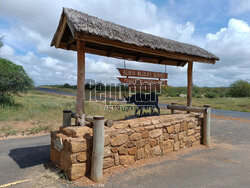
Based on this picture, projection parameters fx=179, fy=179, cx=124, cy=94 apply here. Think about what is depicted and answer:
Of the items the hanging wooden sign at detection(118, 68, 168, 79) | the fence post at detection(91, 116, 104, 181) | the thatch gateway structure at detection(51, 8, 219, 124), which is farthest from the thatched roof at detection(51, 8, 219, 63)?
the fence post at detection(91, 116, 104, 181)

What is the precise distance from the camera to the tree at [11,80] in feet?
45.6

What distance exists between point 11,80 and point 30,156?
35.9 ft

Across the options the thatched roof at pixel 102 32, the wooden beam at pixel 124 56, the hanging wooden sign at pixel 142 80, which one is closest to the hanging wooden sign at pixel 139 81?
the hanging wooden sign at pixel 142 80

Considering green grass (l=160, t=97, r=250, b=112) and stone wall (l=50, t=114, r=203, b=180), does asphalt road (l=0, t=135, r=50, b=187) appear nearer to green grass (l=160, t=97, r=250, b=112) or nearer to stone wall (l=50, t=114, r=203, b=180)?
stone wall (l=50, t=114, r=203, b=180)

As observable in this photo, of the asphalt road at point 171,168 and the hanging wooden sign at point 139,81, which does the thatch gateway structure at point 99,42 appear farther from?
the asphalt road at point 171,168

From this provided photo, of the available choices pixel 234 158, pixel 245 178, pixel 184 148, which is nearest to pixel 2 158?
pixel 184 148

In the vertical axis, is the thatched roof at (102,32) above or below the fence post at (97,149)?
above

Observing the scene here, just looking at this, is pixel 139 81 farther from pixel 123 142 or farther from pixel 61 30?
pixel 61 30

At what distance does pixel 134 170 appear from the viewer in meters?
4.59

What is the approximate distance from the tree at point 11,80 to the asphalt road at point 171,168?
8709mm

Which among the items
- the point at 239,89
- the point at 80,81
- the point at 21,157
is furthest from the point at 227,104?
the point at 21,157

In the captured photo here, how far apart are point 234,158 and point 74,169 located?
16.5 ft

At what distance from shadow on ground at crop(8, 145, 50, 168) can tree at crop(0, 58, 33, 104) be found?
32.5 ft

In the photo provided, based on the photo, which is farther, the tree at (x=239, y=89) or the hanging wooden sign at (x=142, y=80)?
the tree at (x=239, y=89)
